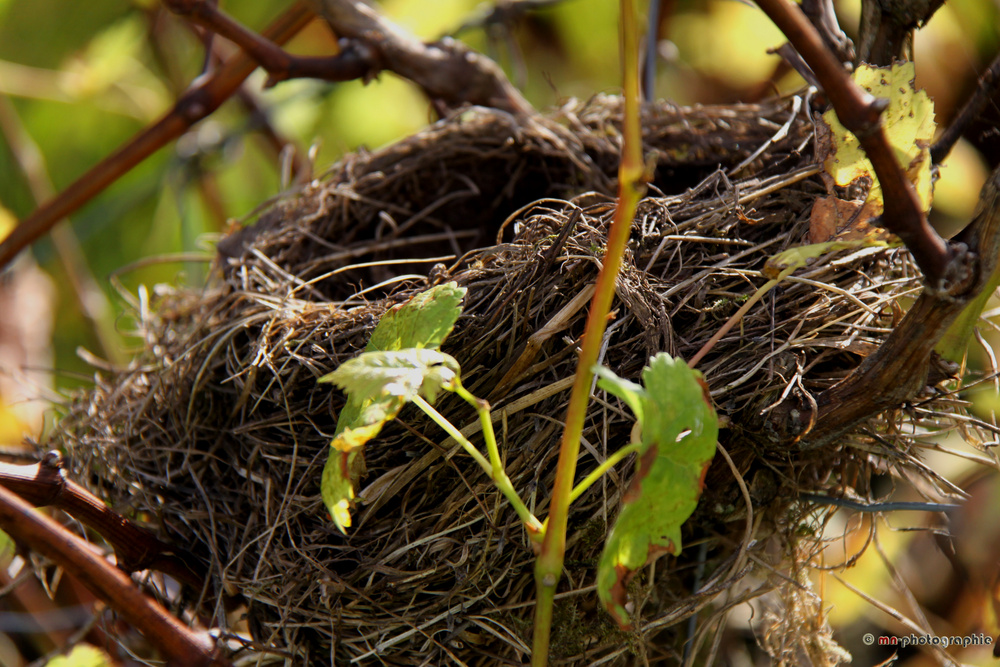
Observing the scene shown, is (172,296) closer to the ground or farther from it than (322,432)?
farther from it

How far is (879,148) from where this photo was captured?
1.26 feet

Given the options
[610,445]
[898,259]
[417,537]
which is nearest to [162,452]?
[417,537]

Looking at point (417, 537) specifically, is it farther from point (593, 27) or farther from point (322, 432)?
point (593, 27)

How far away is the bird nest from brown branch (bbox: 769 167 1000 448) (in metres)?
0.02

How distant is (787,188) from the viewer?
0.68m

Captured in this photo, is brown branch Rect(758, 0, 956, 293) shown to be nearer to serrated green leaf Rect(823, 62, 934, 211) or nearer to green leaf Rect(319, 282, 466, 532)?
serrated green leaf Rect(823, 62, 934, 211)

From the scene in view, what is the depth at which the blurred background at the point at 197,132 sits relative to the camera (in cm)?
110

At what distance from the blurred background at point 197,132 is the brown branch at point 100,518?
0.31 metres

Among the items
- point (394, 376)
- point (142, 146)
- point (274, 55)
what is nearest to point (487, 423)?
point (394, 376)

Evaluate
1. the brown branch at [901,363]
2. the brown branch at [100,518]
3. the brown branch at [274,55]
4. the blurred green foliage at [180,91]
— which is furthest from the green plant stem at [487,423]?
the blurred green foliage at [180,91]

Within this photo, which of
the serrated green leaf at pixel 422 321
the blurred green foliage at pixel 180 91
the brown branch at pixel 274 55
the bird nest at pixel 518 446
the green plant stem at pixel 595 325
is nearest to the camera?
the green plant stem at pixel 595 325

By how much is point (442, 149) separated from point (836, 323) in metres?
0.58

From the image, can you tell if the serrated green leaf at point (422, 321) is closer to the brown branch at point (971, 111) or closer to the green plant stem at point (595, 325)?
the green plant stem at point (595, 325)

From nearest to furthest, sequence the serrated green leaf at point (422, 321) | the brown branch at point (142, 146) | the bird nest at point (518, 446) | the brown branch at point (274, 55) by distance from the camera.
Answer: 1. the serrated green leaf at point (422, 321)
2. the bird nest at point (518, 446)
3. the brown branch at point (274, 55)
4. the brown branch at point (142, 146)
